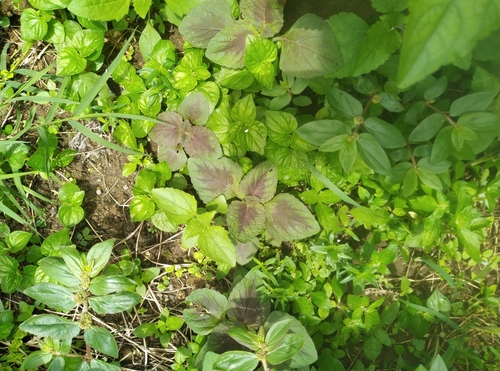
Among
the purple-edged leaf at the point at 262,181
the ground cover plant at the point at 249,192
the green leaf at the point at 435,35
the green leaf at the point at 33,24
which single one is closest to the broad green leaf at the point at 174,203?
the ground cover plant at the point at 249,192

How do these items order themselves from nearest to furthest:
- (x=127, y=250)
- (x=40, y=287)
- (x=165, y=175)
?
(x=40, y=287), (x=165, y=175), (x=127, y=250)

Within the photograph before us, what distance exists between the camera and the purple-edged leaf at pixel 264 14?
5.46ft

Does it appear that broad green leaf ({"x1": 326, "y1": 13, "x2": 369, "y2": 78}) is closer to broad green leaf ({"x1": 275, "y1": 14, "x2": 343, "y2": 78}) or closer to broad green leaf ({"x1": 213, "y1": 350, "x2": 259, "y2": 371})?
broad green leaf ({"x1": 275, "y1": 14, "x2": 343, "y2": 78})

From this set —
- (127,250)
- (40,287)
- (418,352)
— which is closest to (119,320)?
(127,250)

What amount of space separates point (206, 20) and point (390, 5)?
2.27 ft

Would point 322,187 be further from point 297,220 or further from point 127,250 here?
point 127,250

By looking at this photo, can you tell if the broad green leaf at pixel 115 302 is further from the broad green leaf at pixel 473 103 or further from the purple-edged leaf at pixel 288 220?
the broad green leaf at pixel 473 103

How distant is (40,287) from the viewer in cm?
159

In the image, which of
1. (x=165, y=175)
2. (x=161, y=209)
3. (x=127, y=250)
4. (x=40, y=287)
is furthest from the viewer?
(x=127, y=250)

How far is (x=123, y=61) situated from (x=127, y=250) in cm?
86

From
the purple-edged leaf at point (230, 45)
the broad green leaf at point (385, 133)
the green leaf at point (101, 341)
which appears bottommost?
the green leaf at point (101, 341)

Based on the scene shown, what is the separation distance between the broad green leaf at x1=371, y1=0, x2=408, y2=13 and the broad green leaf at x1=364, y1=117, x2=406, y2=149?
38 cm

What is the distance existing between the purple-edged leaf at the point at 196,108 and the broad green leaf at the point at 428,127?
0.83 metres

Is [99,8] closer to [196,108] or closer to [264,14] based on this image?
[196,108]
